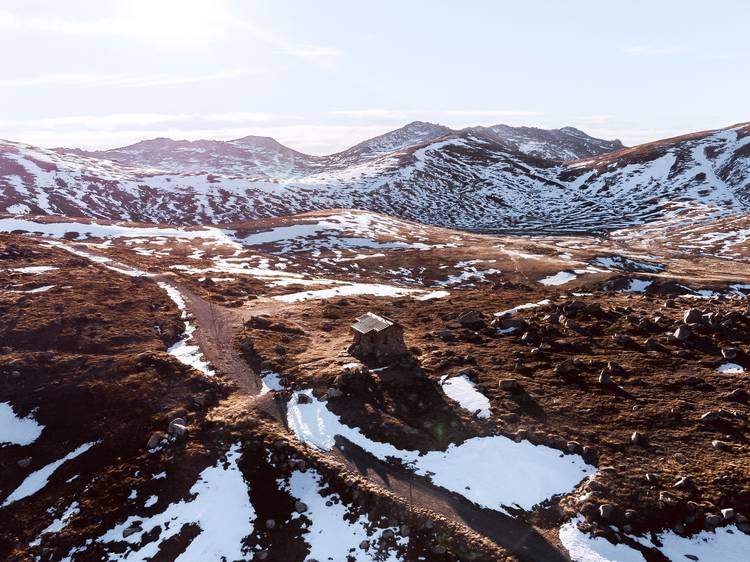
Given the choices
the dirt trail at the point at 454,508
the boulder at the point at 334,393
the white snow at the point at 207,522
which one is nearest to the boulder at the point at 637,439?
the dirt trail at the point at 454,508

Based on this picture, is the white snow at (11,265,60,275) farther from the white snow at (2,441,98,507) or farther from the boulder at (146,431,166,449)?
the boulder at (146,431,166,449)

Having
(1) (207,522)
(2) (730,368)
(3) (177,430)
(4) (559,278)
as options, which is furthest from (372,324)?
(4) (559,278)

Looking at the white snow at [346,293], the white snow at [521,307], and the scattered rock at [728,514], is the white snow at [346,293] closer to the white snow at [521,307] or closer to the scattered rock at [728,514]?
the white snow at [521,307]

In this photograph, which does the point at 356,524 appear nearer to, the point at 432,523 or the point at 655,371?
the point at 432,523

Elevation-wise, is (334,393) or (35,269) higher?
(35,269)

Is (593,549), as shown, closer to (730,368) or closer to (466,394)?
(466,394)

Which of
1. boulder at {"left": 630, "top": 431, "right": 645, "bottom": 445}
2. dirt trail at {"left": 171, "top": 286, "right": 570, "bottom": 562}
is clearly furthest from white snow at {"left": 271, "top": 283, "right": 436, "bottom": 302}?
boulder at {"left": 630, "top": 431, "right": 645, "bottom": 445}

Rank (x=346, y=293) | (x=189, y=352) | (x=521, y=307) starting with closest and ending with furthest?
1. (x=189, y=352)
2. (x=521, y=307)
3. (x=346, y=293)
